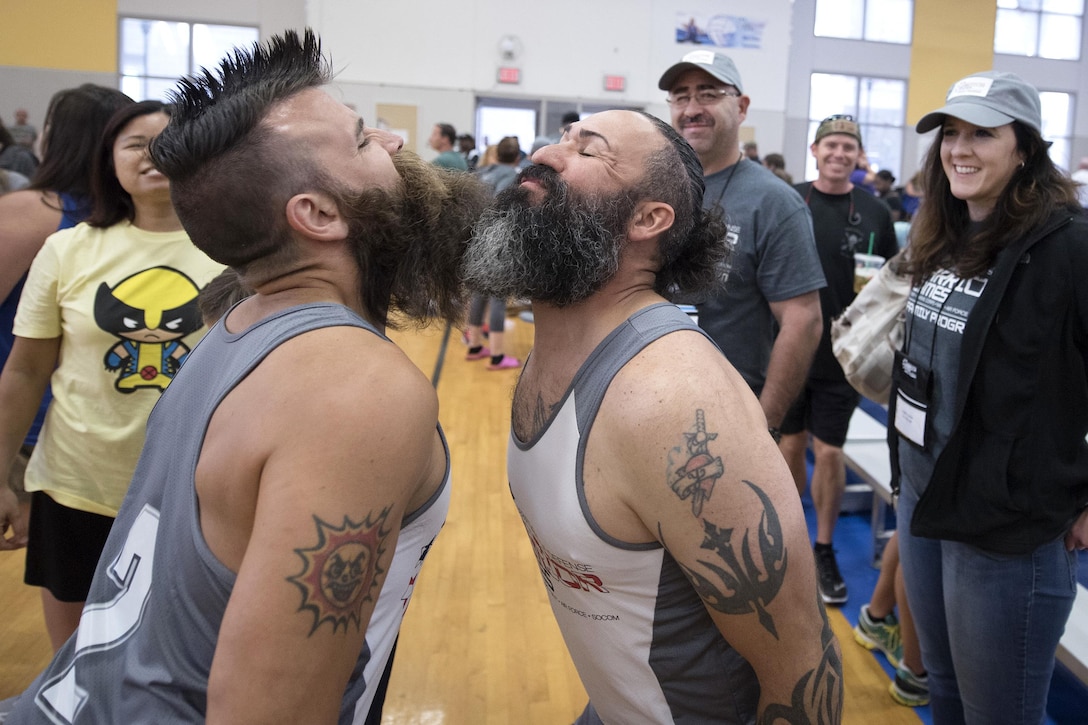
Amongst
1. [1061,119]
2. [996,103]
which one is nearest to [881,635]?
[996,103]

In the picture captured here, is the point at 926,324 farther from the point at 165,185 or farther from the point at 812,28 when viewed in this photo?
the point at 812,28

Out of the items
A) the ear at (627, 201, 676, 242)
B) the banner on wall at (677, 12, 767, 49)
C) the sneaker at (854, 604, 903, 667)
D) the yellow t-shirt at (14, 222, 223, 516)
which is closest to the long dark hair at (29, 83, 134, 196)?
the yellow t-shirt at (14, 222, 223, 516)

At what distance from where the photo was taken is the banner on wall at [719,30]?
45.1 feet

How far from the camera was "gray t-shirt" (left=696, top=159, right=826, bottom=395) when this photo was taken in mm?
2387

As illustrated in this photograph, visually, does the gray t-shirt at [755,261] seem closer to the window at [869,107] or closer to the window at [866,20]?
the window at [869,107]

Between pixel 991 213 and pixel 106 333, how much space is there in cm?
198

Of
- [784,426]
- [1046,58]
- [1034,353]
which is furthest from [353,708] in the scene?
[1046,58]

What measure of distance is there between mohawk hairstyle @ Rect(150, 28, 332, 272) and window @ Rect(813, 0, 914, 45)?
15.2 metres

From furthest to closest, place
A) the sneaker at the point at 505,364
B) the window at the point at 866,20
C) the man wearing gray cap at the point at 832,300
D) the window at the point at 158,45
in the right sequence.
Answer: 1. the window at the point at 866,20
2. the window at the point at 158,45
3. the sneaker at the point at 505,364
4. the man wearing gray cap at the point at 832,300

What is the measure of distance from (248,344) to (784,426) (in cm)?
290

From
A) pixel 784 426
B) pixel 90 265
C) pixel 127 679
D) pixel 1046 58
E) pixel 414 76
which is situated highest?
pixel 1046 58

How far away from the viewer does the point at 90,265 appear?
1.87 metres

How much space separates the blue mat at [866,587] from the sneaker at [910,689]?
0.03 metres

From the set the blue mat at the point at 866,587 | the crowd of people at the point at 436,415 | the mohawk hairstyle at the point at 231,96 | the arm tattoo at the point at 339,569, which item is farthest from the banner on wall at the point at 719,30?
the arm tattoo at the point at 339,569
